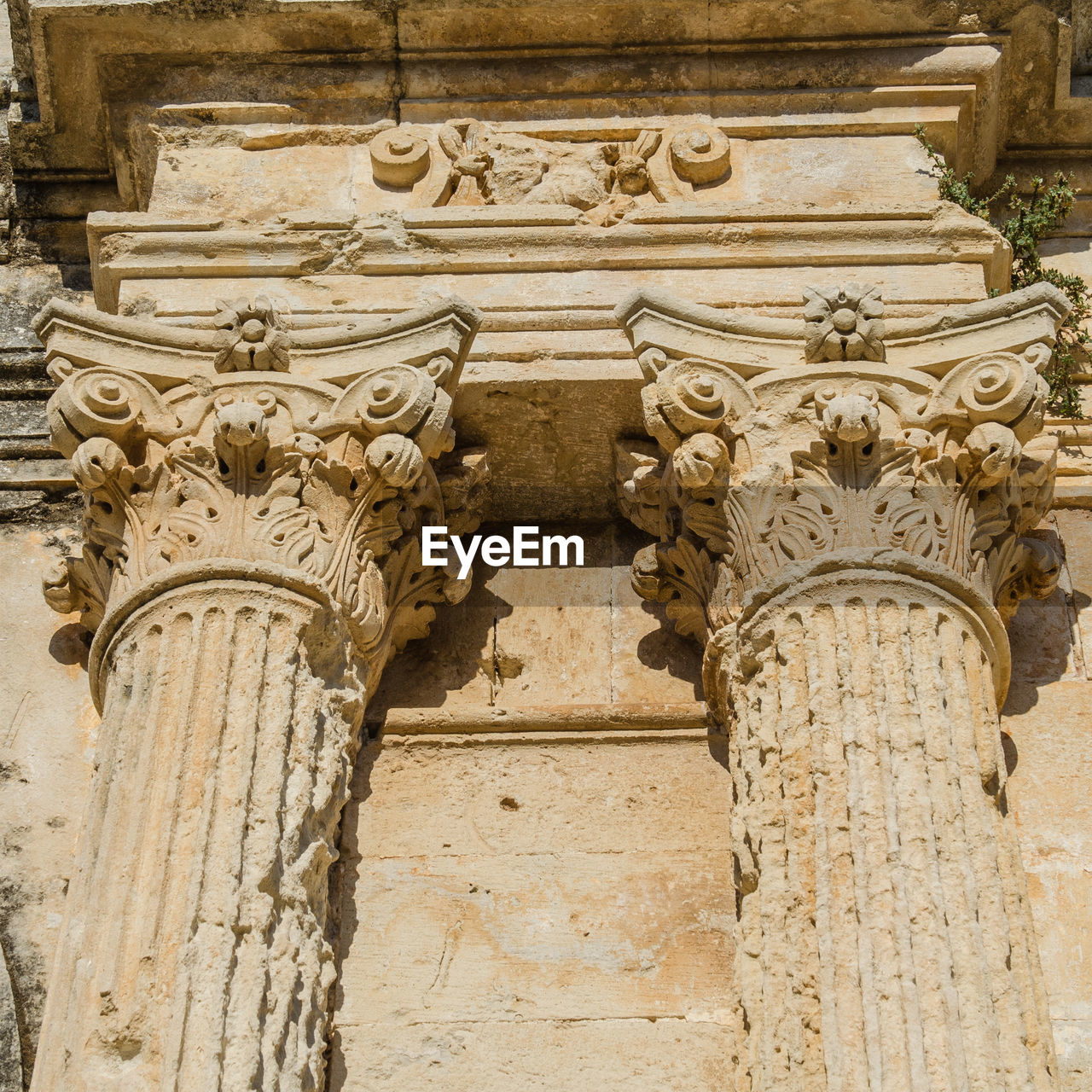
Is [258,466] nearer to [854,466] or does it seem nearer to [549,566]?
[549,566]

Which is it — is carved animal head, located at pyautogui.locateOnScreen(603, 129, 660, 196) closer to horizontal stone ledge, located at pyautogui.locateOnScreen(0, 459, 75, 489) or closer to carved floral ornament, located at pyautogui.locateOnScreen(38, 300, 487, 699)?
carved floral ornament, located at pyautogui.locateOnScreen(38, 300, 487, 699)

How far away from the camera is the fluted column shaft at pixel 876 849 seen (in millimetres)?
5184

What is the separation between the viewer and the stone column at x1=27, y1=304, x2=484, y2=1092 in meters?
5.32

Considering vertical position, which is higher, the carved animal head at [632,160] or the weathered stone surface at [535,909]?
the carved animal head at [632,160]

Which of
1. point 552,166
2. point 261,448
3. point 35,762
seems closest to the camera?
point 261,448

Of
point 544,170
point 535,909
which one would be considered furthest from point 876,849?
point 544,170

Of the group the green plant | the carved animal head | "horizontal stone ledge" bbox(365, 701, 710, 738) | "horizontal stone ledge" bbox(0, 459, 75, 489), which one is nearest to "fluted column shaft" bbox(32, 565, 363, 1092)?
"horizontal stone ledge" bbox(365, 701, 710, 738)

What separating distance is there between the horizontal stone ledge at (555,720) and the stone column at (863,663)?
235 millimetres

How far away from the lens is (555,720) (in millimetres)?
6820

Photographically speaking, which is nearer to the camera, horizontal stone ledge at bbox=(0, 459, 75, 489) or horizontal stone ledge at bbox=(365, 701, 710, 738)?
horizontal stone ledge at bbox=(365, 701, 710, 738)

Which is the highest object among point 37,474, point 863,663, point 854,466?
point 37,474

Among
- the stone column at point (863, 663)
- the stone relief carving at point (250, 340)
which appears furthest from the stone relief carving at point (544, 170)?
the stone relief carving at point (250, 340)

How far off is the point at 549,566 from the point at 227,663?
5.87 feet

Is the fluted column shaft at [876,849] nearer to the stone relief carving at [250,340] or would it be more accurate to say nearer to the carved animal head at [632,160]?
the stone relief carving at [250,340]
